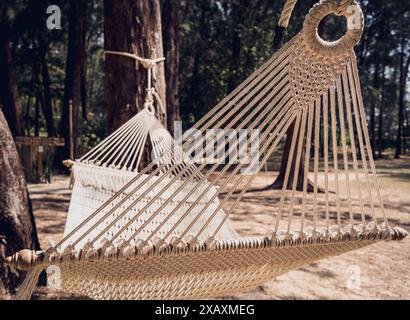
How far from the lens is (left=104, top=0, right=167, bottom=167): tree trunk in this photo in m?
2.46

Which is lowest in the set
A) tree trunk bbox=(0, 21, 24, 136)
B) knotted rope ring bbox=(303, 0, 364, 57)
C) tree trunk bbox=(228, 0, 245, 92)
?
knotted rope ring bbox=(303, 0, 364, 57)

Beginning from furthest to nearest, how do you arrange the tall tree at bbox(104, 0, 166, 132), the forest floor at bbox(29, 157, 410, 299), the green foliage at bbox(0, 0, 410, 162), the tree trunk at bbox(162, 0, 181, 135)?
the green foliage at bbox(0, 0, 410, 162)
the tree trunk at bbox(162, 0, 181, 135)
the tall tree at bbox(104, 0, 166, 132)
the forest floor at bbox(29, 157, 410, 299)

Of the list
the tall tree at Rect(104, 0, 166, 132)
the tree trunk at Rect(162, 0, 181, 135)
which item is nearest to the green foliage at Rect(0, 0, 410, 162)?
the tree trunk at Rect(162, 0, 181, 135)

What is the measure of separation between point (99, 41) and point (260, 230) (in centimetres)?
1367

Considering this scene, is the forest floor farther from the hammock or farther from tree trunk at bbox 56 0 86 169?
tree trunk at bbox 56 0 86 169

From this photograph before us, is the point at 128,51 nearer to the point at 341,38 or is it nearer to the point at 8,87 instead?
the point at 341,38

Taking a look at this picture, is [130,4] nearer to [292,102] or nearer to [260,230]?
[292,102]

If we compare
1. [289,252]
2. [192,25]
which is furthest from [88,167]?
[192,25]

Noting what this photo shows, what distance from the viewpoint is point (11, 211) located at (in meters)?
2.02

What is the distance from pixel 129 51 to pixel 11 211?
106 centimetres

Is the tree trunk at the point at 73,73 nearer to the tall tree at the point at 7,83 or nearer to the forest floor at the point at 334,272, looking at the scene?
the tall tree at the point at 7,83

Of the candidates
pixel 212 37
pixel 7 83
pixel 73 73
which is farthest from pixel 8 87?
pixel 212 37

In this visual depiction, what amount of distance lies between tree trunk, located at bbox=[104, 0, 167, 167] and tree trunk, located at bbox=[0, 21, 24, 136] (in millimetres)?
5461

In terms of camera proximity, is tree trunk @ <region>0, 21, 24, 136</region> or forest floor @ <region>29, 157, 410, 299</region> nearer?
forest floor @ <region>29, 157, 410, 299</region>
